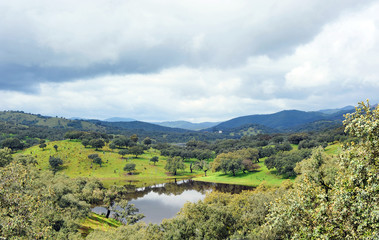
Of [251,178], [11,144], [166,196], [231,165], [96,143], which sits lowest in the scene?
[166,196]

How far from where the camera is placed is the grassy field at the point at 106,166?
135m

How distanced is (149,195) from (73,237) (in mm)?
66507

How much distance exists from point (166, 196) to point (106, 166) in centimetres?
7603

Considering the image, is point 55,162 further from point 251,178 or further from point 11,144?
point 251,178

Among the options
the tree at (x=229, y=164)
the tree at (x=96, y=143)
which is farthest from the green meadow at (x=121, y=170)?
the tree at (x=96, y=143)

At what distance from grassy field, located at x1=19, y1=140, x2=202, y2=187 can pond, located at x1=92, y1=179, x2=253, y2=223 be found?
16.0 metres

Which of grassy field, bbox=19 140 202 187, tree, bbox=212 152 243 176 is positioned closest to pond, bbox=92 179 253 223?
tree, bbox=212 152 243 176

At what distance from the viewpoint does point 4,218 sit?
52.1ft

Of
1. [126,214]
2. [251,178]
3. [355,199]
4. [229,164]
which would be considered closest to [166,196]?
[126,214]

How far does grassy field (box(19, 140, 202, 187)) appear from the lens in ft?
444

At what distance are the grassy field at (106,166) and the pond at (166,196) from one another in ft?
52.5

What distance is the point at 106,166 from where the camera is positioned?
503ft

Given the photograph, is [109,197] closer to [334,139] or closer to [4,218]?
[4,218]

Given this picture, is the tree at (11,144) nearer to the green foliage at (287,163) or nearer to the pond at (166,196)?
the pond at (166,196)
